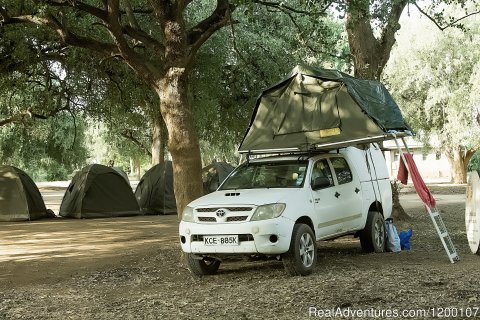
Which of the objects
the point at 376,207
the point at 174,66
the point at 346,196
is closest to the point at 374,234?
the point at 376,207

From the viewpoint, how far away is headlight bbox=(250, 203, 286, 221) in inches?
316

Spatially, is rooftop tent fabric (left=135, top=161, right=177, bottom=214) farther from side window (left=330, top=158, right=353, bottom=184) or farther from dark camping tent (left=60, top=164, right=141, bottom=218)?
side window (left=330, top=158, right=353, bottom=184)

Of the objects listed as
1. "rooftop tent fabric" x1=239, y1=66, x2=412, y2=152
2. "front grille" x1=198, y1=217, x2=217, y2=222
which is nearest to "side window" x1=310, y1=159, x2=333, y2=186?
"rooftop tent fabric" x1=239, y1=66, x2=412, y2=152

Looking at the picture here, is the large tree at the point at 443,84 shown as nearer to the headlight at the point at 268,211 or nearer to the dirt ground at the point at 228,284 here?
the dirt ground at the point at 228,284

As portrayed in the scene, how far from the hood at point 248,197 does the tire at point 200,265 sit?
0.80 m

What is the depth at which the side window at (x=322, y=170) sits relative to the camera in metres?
9.31

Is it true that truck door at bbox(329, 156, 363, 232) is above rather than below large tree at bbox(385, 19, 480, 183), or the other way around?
below

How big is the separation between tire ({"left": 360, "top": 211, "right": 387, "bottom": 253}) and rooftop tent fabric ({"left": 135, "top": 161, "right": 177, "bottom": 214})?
1209 cm

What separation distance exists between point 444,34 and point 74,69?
21424 millimetres

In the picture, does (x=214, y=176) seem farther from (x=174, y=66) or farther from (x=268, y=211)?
(x=268, y=211)

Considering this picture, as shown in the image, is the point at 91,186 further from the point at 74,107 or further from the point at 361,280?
the point at 361,280

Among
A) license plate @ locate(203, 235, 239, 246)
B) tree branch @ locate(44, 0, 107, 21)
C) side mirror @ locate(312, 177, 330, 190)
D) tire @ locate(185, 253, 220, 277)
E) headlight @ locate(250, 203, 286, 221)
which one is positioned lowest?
tire @ locate(185, 253, 220, 277)

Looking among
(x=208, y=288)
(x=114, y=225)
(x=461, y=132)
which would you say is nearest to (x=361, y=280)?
(x=208, y=288)

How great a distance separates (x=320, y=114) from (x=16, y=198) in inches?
564
